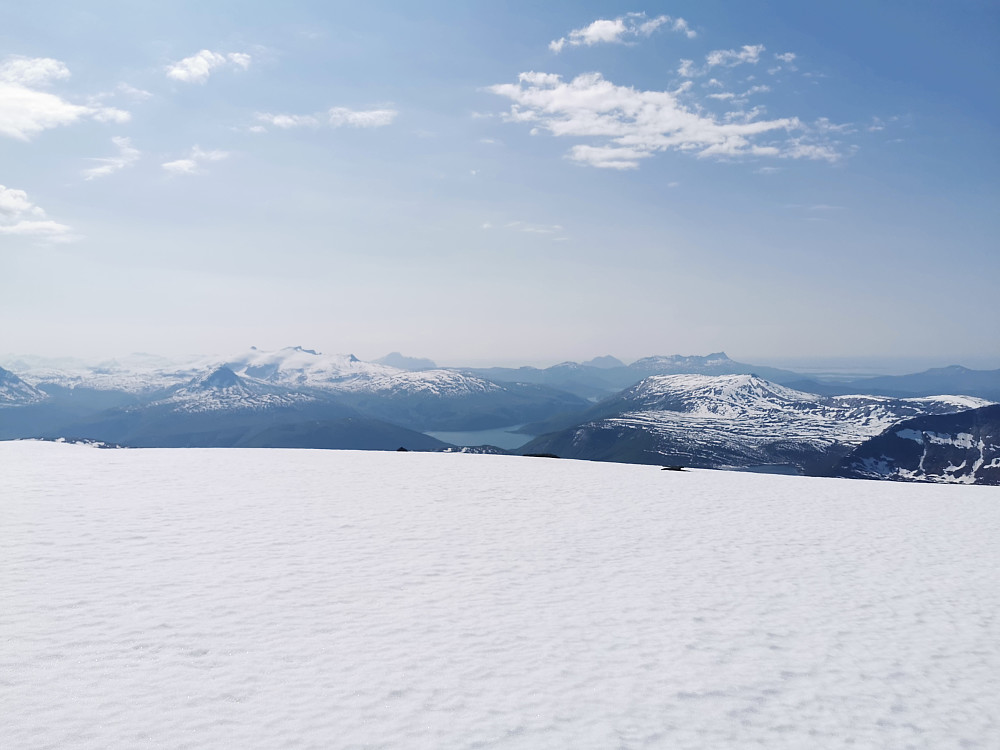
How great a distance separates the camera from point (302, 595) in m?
14.9

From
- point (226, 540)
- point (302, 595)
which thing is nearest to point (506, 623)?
point (302, 595)

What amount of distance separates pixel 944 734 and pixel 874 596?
7260mm

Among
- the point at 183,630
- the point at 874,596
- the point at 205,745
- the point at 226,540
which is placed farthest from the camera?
the point at 226,540

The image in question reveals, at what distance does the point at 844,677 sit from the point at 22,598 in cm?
1815

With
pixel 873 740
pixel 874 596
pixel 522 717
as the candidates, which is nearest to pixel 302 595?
pixel 522 717

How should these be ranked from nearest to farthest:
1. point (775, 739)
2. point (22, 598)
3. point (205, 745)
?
point (205, 745), point (775, 739), point (22, 598)

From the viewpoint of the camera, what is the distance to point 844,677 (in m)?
12.1

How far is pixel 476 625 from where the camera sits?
1369 cm

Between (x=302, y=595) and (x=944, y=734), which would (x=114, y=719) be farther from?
(x=944, y=734)

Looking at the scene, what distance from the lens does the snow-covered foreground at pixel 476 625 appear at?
9.85m

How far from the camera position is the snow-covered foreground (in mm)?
9852

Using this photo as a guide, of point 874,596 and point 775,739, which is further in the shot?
point 874,596

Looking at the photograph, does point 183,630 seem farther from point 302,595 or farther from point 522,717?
point 522,717

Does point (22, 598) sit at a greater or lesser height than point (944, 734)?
greater
